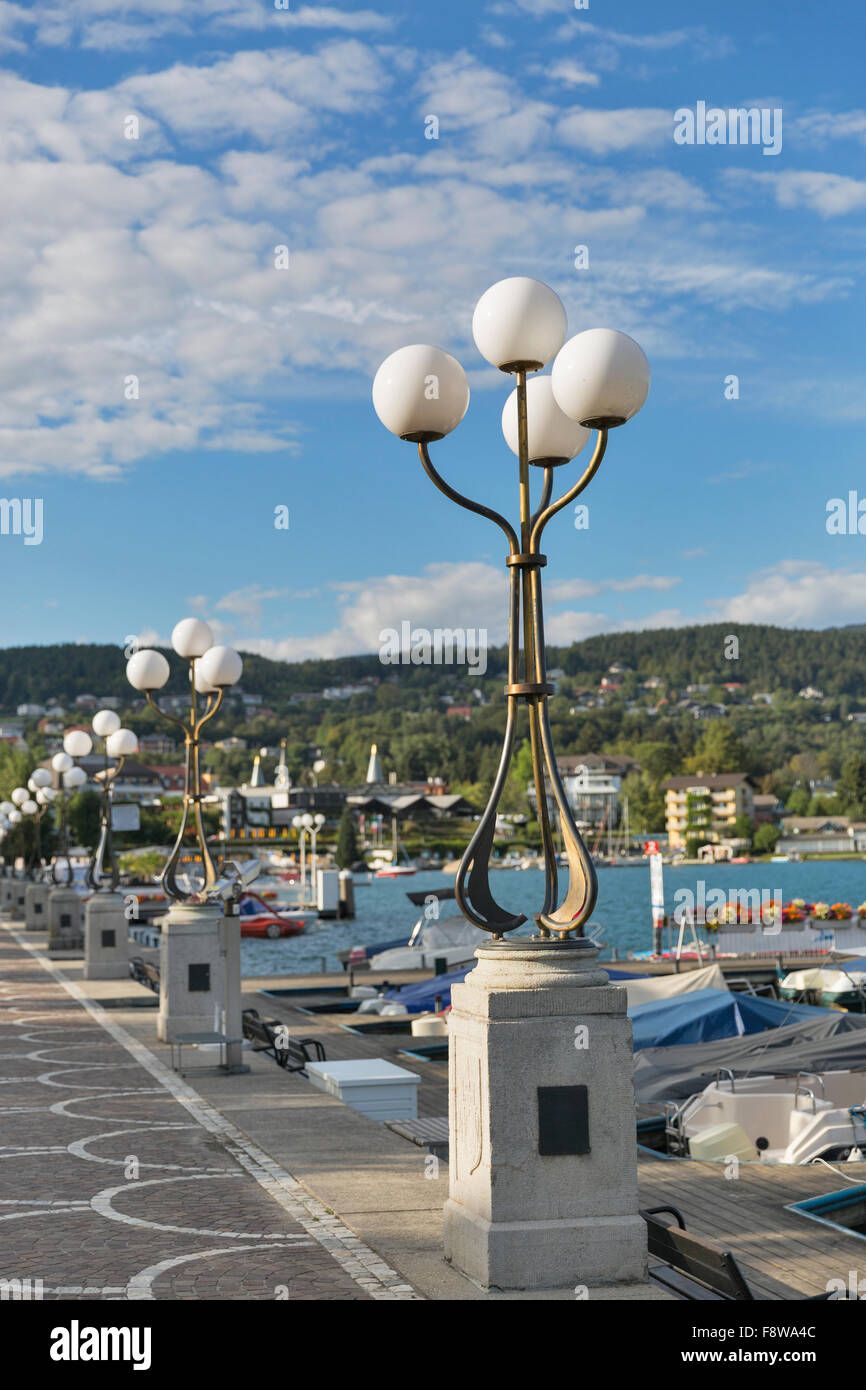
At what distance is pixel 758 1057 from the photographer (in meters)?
18.0

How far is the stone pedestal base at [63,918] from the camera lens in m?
34.4

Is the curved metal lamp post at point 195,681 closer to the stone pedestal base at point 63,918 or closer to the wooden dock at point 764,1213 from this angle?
the wooden dock at point 764,1213

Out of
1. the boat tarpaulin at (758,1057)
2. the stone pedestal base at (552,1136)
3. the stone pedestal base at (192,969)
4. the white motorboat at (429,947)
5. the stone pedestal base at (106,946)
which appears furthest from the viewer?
the white motorboat at (429,947)

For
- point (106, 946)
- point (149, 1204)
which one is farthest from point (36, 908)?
point (149, 1204)

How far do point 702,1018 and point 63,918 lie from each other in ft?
61.9

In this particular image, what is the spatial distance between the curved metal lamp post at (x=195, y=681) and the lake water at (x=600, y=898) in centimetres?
765

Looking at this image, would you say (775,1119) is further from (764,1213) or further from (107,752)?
(107,752)

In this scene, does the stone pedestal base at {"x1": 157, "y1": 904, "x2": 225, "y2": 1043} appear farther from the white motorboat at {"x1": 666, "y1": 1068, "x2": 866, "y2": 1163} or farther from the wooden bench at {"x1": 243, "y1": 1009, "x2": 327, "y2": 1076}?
the white motorboat at {"x1": 666, "y1": 1068, "x2": 866, "y2": 1163}

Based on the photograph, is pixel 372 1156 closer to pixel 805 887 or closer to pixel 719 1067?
pixel 719 1067

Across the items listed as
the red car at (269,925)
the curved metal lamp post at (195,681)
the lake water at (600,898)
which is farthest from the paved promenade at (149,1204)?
the red car at (269,925)

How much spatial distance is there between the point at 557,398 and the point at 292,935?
7096 cm

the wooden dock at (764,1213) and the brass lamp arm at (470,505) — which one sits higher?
the brass lamp arm at (470,505)

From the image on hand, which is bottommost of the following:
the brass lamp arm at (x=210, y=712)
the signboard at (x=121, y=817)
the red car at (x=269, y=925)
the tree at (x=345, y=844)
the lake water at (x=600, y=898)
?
the lake water at (x=600, y=898)
